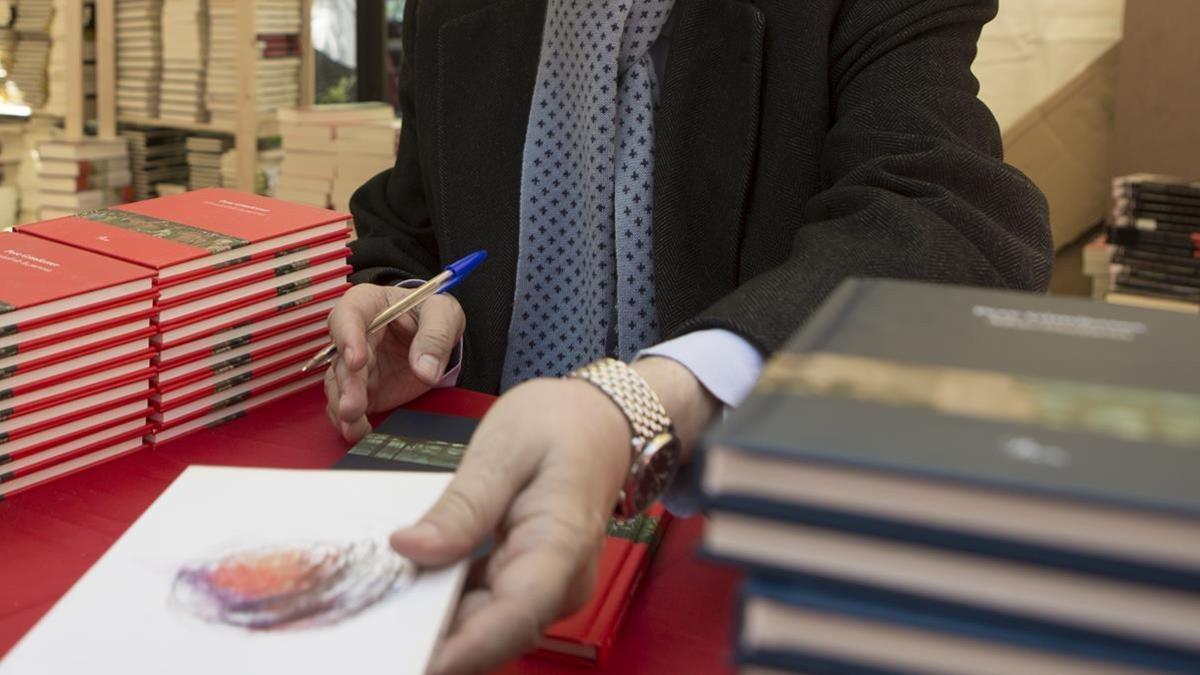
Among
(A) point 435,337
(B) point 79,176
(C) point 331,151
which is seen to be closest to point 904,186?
(A) point 435,337

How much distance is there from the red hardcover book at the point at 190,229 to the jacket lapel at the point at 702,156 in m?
0.39

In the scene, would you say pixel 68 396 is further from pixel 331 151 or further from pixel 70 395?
pixel 331 151

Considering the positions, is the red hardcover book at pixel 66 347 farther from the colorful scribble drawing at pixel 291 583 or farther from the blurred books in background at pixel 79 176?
the blurred books in background at pixel 79 176

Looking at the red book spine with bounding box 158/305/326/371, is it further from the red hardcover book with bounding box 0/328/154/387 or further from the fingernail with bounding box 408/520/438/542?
the fingernail with bounding box 408/520/438/542

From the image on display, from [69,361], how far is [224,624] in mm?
464

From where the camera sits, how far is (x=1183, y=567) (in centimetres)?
36

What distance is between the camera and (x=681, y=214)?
4.63 feet

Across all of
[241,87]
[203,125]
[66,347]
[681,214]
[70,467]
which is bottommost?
[70,467]

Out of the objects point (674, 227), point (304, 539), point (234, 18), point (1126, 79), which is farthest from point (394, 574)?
point (234, 18)

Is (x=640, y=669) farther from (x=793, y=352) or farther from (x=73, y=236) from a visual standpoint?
(x=73, y=236)

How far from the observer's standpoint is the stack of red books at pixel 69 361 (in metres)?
0.95

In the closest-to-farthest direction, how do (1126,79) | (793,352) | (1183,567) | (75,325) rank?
(1183,567) < (793,352) < (75,325) < (1126,79)

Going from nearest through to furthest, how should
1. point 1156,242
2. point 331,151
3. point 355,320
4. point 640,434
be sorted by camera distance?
point 640,434 → point 355,320 → point 1156,242 → point 331,151

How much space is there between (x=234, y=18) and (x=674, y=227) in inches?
142
